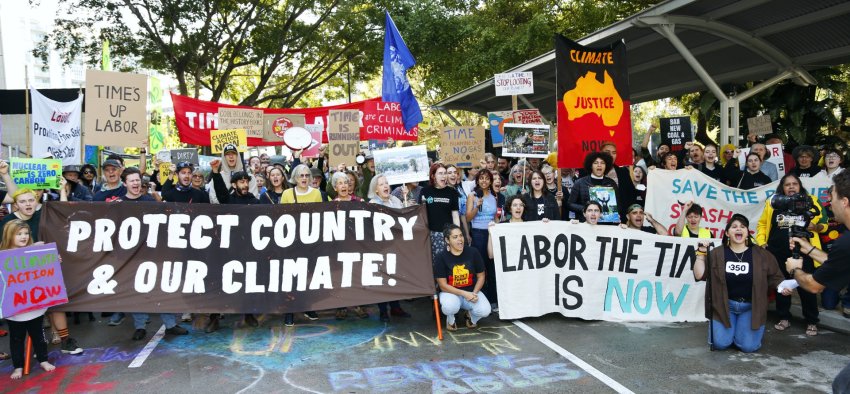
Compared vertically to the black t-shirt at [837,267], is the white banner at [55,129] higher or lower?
higher

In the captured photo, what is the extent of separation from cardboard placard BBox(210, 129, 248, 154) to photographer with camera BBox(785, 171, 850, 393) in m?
8.54

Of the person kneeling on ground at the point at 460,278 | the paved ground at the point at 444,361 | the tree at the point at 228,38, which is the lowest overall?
the paved ground at the point at 444,361

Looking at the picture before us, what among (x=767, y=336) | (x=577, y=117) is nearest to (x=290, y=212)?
(x=577, y=117)

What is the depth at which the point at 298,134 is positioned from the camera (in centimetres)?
1012

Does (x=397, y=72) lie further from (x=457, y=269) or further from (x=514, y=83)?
(x=457, y=269)

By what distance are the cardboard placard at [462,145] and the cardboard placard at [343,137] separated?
1349 mm

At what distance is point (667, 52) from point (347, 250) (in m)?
8.39

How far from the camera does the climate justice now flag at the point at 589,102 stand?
776 centimetres

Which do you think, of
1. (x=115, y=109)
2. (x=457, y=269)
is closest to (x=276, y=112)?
(x=115, y=109)

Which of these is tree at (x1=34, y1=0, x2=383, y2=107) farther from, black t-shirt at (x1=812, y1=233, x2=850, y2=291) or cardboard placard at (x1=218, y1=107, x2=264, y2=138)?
black t-shirt at (x1=812, y1=233, x2=850, y2=291)

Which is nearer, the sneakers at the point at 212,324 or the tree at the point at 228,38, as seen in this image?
the sneakers at the point at 212,324

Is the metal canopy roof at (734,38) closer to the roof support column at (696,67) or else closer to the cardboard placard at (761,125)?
the roof support column at (696,67)

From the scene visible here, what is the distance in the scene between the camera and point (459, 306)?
6.20 m

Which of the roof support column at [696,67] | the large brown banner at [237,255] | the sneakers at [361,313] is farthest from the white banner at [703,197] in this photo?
the sneakers at [361,313]
